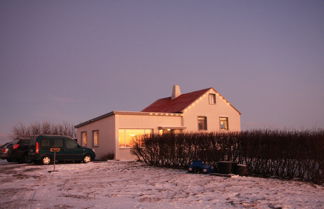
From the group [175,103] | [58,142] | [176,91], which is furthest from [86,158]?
[176,91]

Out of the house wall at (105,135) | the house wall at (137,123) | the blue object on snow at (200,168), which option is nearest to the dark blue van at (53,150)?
the house wall at (105,135)

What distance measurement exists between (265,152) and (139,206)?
680cm

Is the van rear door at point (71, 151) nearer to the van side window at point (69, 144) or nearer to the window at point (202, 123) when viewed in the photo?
the van side window at point (69, 144)

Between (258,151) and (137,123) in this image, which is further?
(137,123)

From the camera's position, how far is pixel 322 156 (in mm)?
10820

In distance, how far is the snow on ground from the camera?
286 inches

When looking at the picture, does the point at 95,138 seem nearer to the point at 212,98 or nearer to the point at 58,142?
the point at 58,142

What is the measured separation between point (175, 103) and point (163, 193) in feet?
71.0

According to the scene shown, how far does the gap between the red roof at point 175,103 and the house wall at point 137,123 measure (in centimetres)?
204

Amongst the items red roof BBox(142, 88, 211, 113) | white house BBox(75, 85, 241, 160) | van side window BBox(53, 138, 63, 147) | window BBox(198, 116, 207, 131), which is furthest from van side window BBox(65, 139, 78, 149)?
window BBox(198, 116, 207, 131)

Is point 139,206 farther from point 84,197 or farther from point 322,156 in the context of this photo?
point 322,156

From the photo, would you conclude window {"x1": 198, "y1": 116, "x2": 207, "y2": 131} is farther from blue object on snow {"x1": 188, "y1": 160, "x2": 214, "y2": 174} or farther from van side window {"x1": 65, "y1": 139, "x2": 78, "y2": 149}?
blue object on snow {"x1": 188, "y1": 160, "x2": 214, "y2": 174}

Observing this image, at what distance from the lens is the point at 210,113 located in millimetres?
28656

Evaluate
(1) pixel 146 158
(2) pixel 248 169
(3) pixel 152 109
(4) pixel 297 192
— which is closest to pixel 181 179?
(2) pixel 248 169
